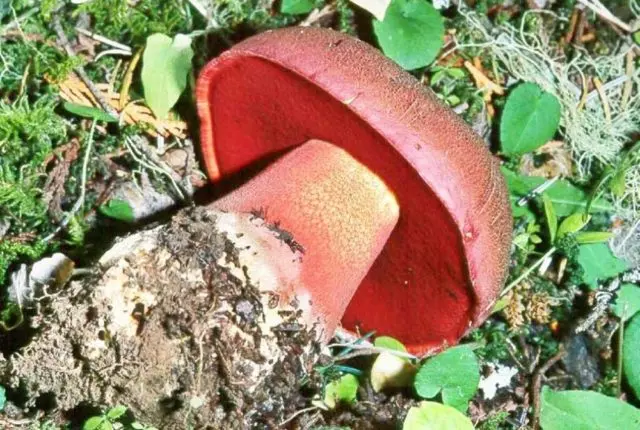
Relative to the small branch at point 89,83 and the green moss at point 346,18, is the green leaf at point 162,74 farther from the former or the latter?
the green moss at point 346,18

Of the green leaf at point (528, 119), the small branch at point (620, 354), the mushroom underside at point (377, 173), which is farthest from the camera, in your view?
the green leaf at point (528, 119)

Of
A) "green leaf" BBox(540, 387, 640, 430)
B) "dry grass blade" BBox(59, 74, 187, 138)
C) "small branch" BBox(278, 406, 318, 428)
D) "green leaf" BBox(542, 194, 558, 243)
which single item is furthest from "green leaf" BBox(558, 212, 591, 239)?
"dry grass blade" BBox(59, 74, 187, 138)

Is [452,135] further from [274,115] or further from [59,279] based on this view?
[59,279]

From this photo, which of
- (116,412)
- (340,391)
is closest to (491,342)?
(340,391)

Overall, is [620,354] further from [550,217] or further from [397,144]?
[397,144]

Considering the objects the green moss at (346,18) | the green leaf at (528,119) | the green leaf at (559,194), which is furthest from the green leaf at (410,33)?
the green leaf at (559,194)

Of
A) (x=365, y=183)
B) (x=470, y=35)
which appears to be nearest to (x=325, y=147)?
(x=365, y=183)
